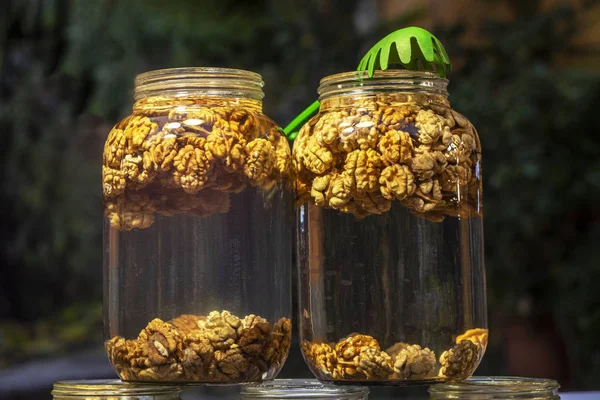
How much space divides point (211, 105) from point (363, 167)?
16 centimetres

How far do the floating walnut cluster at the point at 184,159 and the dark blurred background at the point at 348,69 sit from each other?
4.43ft

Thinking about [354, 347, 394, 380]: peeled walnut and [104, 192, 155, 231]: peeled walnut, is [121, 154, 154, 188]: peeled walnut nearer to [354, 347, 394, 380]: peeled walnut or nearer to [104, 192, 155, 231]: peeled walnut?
[104, 192, 155, 231]: peeled walnut

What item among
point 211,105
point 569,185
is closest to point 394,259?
point 211,105

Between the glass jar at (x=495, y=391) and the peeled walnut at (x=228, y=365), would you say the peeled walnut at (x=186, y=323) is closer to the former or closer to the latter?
the peeled walnut at (x=228, y=365)

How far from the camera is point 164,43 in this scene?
240cm

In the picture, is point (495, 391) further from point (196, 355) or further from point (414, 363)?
point (196, 355)

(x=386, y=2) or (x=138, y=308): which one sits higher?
(x=386, y=2)

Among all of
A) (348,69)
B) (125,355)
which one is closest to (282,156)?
(125,355)

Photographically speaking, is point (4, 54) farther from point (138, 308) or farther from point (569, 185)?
point (138, 308)

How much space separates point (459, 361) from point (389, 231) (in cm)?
14

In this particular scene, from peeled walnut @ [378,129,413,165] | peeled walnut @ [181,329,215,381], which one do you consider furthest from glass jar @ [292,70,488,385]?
peeled walnut @ [181,329,215,381]

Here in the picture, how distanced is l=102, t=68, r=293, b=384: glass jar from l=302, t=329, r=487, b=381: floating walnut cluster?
2.2 inches

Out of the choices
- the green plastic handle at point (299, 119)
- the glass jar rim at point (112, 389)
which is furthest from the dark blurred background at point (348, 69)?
the glass jar rim at point (112, 389)

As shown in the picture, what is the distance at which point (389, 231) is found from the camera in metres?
0.85
